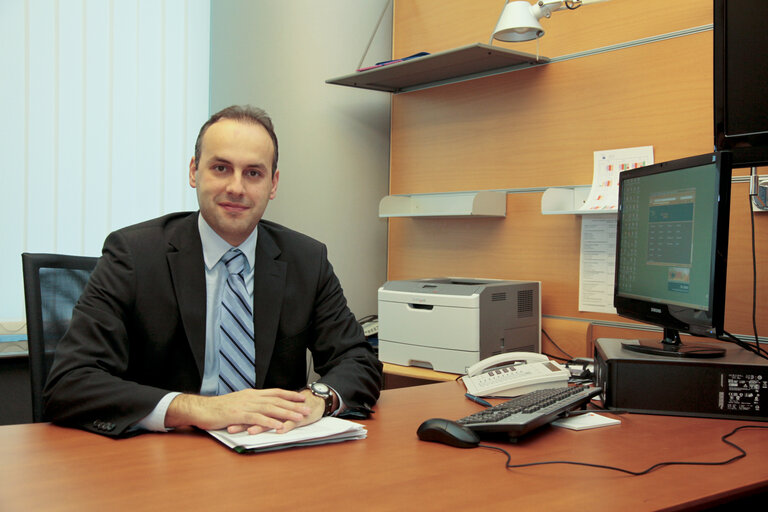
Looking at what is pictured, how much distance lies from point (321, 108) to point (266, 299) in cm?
166

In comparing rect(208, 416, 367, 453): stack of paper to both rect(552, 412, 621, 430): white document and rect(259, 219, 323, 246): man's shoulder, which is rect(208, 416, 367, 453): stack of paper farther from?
rect(259, 219, 323, 246): man's shoulder

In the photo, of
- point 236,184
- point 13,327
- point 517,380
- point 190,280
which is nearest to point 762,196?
point 517,380

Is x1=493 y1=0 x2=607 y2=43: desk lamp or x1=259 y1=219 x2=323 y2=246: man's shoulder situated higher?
x1=493 y1=0 x2=607 y2=43: desk lamp

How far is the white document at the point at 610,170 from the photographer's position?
8.00 ft

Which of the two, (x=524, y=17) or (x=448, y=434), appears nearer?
(x=448, y=434)

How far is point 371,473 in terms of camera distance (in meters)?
1.08

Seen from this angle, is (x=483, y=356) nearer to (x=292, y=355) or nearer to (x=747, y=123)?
(x=292, y=355)

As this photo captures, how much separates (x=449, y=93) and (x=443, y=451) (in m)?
2.17

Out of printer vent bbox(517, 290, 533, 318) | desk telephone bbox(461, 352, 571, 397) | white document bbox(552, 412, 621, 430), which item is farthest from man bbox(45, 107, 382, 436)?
printer vent bbox(517, 290, 533, 318)

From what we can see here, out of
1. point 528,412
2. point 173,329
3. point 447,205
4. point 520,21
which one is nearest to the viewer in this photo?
point 528,412

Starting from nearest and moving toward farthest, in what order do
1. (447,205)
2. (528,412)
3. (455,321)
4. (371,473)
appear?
(371,473)
(528,412)
(455,321)
(447,205)

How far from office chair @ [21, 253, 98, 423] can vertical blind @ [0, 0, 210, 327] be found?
971 mm

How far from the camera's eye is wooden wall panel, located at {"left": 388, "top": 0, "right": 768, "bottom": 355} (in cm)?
231

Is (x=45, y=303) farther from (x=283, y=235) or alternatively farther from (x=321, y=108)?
(x=321, y=108)
